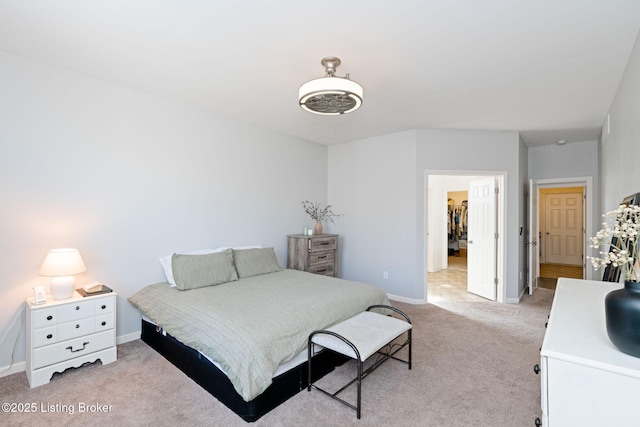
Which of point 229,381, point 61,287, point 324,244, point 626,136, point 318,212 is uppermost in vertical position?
point 626,136

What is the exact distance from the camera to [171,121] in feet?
11.5

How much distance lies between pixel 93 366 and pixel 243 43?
116 inches

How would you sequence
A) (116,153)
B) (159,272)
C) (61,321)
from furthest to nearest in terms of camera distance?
1. (159,272)
2. (116,153)
3. (61,321)

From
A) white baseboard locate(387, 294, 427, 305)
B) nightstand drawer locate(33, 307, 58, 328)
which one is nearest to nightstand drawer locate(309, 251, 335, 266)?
white baseboard locate(387, 294, 427, 305)

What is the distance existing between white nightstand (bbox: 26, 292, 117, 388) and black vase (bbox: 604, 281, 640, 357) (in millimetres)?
3316

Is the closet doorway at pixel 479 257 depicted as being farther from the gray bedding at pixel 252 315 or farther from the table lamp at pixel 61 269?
the table lamp at pixel 61 269

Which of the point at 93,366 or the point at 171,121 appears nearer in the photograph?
the point at 93,366

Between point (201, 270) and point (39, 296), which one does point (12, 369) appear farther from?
point (201, 270)

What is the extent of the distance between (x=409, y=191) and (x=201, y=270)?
10.1ft

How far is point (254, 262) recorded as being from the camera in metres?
3.82

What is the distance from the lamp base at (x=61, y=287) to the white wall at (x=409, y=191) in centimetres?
384

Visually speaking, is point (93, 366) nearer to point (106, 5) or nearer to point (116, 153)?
point (116, 153)

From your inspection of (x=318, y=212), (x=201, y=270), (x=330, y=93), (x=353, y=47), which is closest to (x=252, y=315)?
(x=201, y=270)

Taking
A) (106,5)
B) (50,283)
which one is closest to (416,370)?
(50,283)
